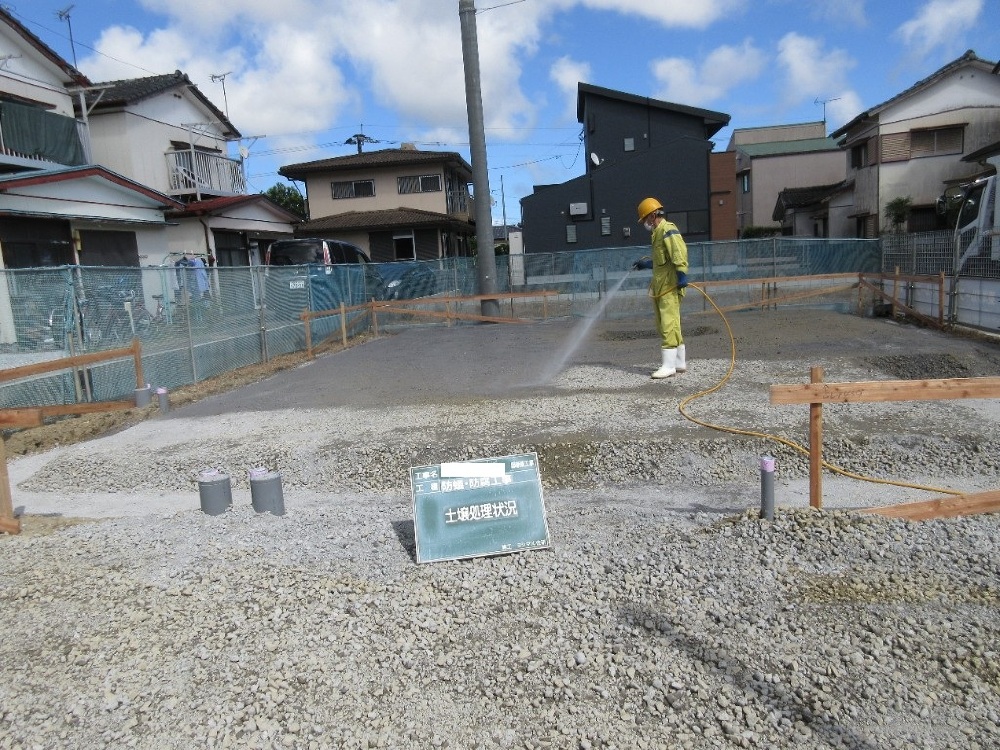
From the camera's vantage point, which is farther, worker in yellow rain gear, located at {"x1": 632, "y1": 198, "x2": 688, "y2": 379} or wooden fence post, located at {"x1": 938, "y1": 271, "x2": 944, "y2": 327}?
wooden fence post, located at {"x1": 938, "y1": 271, "x2": 944, "y2": 327}

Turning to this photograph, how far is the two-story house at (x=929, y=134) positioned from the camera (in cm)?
2769

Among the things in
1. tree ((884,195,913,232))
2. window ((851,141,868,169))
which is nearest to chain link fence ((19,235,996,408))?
tree ((884,195,913,232))

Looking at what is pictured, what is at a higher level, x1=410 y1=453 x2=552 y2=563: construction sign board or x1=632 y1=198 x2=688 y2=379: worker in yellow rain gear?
x1=632 y1=198 x2=688 y2=379: worker in yellow rain gear

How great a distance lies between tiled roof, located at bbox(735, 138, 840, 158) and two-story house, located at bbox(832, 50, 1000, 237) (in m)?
17.5

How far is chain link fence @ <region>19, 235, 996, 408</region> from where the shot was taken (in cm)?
956

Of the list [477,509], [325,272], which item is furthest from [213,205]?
[477,509]

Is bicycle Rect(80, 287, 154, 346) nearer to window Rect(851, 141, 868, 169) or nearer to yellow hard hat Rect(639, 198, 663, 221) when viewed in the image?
yellow hard hat Rect(639, 198, 663, 221)

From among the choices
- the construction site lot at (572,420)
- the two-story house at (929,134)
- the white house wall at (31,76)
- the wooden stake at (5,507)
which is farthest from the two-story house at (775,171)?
the wooden stake at (5,507)

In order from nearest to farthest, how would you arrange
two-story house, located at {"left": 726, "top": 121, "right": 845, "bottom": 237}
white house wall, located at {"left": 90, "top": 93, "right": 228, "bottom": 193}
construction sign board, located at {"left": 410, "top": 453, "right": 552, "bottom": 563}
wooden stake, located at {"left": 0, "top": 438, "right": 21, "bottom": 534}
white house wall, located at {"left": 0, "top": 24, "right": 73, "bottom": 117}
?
1. construction sign board, located at {"left": 410, "top": 453, "right": 552, "bottom": 563}
2. wooden stake, located at {"left": 0, "top": 438, "right": 21, "bottom": 534}
3. white house wall, located at {"left": 0, "top": 24, "right": 73, "bottom": 117}
4. white house wall, located at {"left": 90, "top": 93, "right": 228, "bottom": 193}
5. two-story house, located at {"left": 726, "top": 121, "right": 845, "bottom": 237}

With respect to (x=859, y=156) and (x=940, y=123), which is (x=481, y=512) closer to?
(x=940, y=123)

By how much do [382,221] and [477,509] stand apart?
97.7 feet

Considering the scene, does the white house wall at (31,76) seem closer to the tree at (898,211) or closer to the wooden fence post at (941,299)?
the wooden fence post at (941,299)

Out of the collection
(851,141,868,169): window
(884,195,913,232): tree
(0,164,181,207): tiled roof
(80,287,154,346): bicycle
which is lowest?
(80,287,154,346): bicycle

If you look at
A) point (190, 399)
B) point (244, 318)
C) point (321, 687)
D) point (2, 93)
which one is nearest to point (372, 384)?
point (190, 399)
